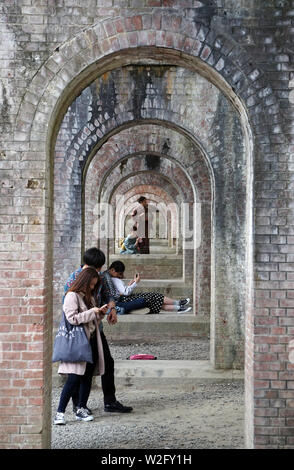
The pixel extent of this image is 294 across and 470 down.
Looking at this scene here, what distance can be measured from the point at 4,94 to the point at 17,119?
25 centimetres

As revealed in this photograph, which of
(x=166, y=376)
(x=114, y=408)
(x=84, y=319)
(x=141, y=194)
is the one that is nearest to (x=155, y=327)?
(x=166, y=376)

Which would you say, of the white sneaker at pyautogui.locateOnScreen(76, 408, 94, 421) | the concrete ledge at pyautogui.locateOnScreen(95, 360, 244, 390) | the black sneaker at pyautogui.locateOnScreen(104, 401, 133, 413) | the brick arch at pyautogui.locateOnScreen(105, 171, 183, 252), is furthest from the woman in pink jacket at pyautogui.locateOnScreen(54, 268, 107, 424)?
the brick arch at pyautogui.locateOnScreen(105, 171, 183, 252)

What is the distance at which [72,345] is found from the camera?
20.4 ft

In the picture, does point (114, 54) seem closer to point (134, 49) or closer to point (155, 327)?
point (134, 49)

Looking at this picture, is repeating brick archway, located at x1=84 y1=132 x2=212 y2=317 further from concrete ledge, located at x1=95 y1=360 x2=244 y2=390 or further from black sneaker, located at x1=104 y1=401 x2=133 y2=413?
black sneaker, located at x1=104 y1=401 x2=133 y2=413

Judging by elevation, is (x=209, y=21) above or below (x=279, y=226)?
above

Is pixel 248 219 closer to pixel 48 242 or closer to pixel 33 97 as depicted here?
pixel 48 242

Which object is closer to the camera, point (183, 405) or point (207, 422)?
point (207, 422)

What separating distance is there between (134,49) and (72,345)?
9.92ft

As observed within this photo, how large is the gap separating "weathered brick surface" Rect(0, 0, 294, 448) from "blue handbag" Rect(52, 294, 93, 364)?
757 millimetres

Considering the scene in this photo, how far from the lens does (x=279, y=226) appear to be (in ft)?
Answer: 17.9

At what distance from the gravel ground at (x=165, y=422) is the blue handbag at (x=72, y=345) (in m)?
Answer: 0.94

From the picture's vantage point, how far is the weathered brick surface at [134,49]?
5.38 metres
